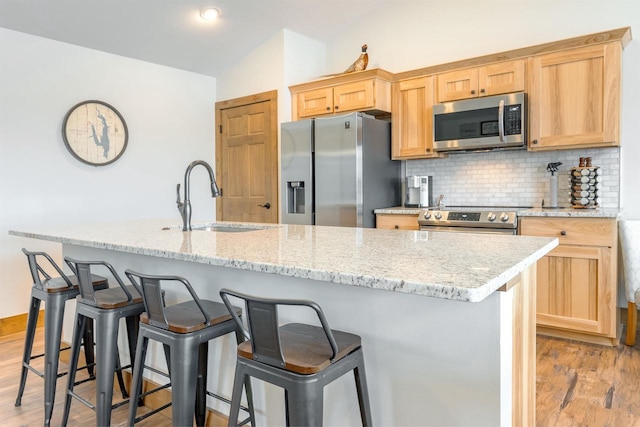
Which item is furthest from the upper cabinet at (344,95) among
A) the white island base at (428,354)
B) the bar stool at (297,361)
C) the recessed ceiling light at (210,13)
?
the bar stool at (297,361)

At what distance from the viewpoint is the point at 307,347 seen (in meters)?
1.34

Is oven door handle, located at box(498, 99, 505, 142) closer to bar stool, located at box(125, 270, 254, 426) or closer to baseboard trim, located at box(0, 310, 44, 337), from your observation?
bar stool, located at box(125, 270, 254, 426)

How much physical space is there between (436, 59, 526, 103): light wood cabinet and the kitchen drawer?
103 centimetres

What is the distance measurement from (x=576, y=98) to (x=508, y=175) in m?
0.84

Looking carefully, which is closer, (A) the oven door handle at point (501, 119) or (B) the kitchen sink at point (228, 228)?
(B) the kitchen sink at point (228, 228)

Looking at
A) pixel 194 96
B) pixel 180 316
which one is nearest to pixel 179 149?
pixel 194 96

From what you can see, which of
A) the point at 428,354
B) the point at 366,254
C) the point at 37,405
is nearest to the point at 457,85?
the point at 366,254

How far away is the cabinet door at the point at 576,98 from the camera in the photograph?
312cm

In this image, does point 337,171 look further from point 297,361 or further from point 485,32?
point 297,361

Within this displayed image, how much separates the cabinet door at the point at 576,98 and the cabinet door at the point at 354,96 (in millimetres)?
1297

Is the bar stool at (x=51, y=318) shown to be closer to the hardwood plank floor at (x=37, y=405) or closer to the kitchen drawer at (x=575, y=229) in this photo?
the hardwood plank floor at (x=37, y=405)

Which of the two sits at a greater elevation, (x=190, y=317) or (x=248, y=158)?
(x=248, y=158)

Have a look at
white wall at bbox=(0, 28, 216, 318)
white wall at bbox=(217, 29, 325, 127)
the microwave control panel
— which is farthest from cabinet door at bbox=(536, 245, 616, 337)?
white wall at bbox=(0, 28, 216, 318)

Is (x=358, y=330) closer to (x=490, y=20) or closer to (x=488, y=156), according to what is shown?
(x=488, y=156)
